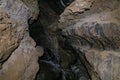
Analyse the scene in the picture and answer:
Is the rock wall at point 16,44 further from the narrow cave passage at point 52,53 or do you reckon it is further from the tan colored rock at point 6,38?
the narrow cave passage at point 52,53

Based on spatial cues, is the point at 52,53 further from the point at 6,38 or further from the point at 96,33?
the point at 96,33

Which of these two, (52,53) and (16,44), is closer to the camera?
(16,44)

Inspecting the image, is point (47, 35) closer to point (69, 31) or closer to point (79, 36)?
point (69, 31)

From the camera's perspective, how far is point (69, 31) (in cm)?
507

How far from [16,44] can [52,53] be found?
2.06m

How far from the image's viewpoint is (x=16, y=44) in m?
4.52

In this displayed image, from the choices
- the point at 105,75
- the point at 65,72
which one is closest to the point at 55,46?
the point at 65,72

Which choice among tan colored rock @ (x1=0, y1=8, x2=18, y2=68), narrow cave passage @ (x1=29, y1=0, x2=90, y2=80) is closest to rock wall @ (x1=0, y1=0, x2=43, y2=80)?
tan colored rock @ (x1=0, y1=8, x2=18, y2=68)

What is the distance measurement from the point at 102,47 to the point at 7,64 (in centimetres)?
206

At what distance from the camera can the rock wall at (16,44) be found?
4207 mm

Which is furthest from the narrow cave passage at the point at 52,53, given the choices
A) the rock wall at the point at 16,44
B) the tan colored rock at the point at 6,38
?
the tan colored rock at the point at 6,38

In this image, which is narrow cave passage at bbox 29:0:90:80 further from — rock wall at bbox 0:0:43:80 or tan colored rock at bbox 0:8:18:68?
tan colored rock at bbox 0:8:18:68

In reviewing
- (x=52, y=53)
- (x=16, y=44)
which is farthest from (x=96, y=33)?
(x=52, y=53)

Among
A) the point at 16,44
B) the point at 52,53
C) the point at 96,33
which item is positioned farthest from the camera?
the point at 52,53
